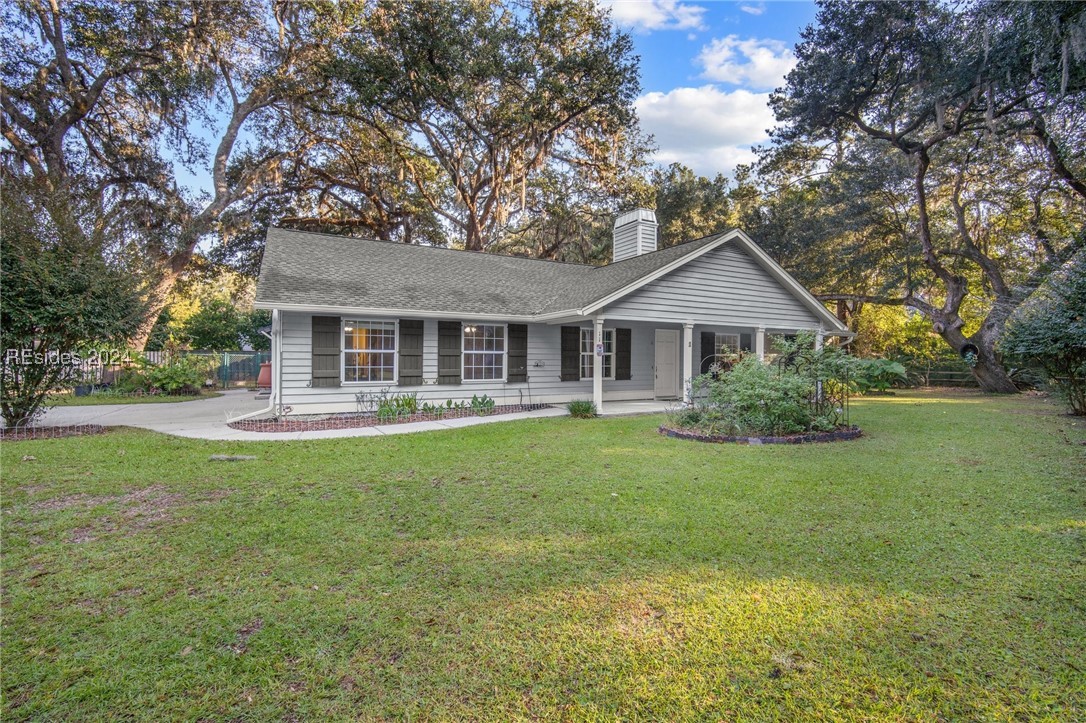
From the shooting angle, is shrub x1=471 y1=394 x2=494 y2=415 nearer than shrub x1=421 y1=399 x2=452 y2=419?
No

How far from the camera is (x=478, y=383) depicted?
12.2m

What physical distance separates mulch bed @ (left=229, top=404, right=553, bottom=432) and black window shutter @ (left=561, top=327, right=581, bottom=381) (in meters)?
2.40

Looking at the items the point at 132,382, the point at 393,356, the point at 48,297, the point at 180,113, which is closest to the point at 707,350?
the point at 393,356

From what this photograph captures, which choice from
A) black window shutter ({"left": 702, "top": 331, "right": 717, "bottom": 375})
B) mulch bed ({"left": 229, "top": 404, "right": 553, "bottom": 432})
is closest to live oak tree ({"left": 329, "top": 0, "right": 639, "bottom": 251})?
black window shutter ({"left": 702, "top": 331, "right": 717, "bottom": 375})

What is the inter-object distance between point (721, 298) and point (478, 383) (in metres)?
6.71

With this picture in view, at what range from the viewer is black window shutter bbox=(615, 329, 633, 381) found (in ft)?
45.6

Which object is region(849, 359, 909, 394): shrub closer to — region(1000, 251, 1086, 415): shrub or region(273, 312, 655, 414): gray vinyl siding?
region(1000, 251, 1086, 415): shrub

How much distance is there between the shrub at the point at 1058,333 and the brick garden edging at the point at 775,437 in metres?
3.37

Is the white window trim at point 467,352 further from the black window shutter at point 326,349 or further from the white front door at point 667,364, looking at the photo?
the white front door at point 667,364

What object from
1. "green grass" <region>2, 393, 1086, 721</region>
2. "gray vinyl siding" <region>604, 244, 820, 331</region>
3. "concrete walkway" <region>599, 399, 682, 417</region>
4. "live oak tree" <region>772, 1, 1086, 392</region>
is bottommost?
"green grass" <region>2, 393, 1086, 721</region>

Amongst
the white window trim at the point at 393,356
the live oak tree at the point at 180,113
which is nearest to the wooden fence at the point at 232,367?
the live oak tree at the point at 180,113

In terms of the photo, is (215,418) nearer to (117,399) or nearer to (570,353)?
(117,399)

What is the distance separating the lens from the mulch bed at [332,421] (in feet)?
30.2

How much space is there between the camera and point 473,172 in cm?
2278
